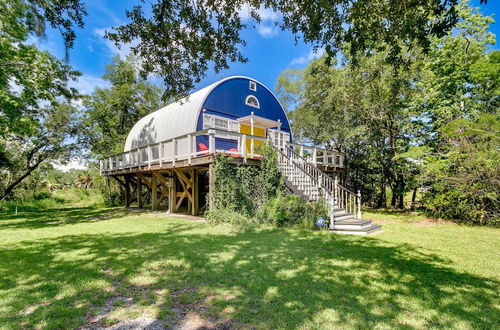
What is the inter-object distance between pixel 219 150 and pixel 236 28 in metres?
4.56

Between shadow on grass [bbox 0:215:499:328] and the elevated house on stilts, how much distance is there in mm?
3348

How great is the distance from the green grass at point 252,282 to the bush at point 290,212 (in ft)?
5.70

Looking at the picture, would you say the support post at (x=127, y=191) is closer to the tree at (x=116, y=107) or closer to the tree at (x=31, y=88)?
the tree at (x=116, y=107)

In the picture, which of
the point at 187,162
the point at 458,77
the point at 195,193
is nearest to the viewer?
the point at 187,162

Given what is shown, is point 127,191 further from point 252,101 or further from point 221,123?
point 252,101

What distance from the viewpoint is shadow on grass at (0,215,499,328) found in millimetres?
2648

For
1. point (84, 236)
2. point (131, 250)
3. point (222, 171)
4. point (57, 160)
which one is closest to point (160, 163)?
point (222, 171)

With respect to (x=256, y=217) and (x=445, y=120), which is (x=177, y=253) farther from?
(x=445, y=120)

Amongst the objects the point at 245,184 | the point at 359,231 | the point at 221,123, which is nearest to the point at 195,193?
the point at 245,184

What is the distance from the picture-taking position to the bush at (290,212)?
805cm

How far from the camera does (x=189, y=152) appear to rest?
931 centimetres

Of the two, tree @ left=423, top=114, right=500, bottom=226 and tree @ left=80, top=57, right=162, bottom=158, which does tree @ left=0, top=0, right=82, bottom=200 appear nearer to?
tree @ left=80, top=57, right=162, bottom=158

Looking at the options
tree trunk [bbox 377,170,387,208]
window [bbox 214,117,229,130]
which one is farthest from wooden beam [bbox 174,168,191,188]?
tree trunk [bbox 377,170,387,208]

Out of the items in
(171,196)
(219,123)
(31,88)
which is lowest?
(171,196)
